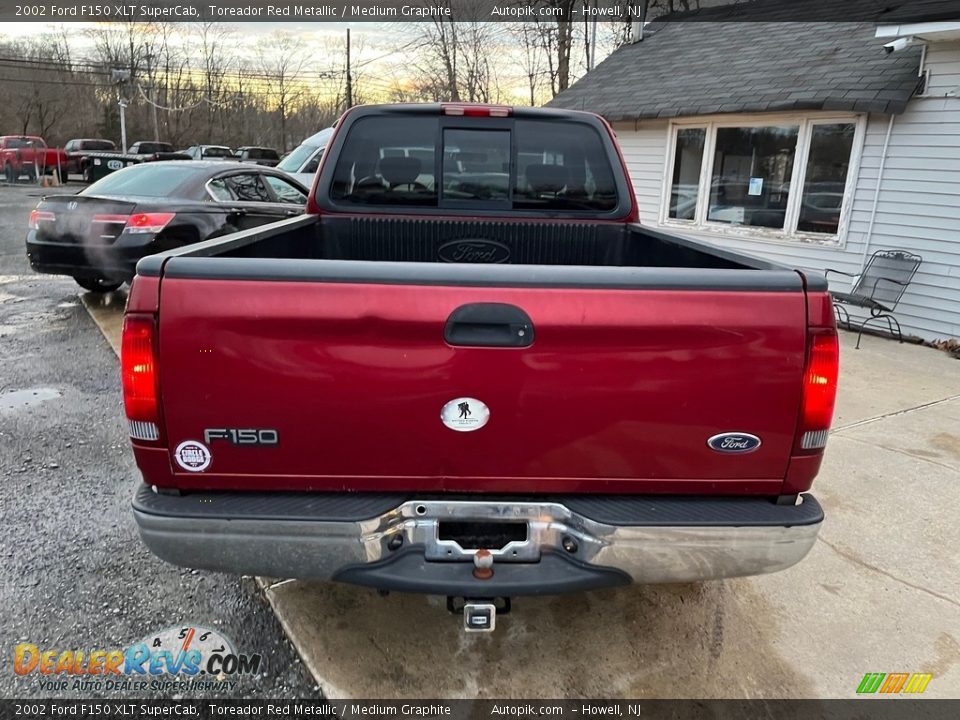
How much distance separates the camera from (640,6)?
1414cm

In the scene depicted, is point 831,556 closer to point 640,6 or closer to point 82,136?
point 640,6

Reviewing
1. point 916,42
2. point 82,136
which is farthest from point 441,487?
point 82,136

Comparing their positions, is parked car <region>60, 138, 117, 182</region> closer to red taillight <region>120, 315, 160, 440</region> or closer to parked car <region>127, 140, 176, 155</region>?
parked car <region>127, 140, 176, 155</region>

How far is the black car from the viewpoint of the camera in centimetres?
659

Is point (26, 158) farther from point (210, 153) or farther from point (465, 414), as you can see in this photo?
point (465, 414)

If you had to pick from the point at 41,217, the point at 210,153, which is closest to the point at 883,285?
the point at 41,217

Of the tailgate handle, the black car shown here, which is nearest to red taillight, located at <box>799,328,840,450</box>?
the tailgate handle

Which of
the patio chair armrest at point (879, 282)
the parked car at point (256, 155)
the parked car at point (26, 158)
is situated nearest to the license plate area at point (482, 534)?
the patio chair armrest at point (879, 282)

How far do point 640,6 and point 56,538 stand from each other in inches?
586

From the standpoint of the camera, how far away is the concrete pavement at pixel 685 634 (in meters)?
2.40

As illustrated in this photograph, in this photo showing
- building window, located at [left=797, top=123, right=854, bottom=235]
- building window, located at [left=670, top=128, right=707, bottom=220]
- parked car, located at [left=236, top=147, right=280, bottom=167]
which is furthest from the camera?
parked car, located at [left=236, top=147, right=280, bottom=167]

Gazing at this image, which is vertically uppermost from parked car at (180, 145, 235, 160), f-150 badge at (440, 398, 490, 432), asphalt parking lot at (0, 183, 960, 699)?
parked car at (180, 145, 235, 160)

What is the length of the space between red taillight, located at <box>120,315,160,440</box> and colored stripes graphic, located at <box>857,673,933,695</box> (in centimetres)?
260

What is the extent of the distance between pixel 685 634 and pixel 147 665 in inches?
81.6
